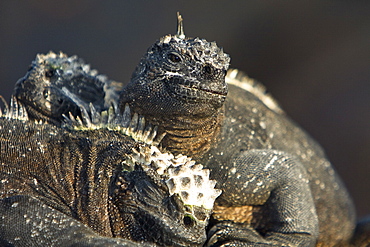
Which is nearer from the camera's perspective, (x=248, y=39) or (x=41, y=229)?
(x=41, y=229)

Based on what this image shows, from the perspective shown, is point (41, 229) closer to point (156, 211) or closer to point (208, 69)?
point (156, 211)

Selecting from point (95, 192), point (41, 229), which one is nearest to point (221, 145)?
point (95, 192)

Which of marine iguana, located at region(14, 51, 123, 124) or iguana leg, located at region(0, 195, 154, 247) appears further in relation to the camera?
marine iguana, located at region(14, 51, 123, 124)

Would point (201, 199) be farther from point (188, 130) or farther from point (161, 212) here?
point (188, 130)

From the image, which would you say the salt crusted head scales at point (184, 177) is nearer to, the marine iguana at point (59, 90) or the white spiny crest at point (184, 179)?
the white spiny crest at point (184, 179)

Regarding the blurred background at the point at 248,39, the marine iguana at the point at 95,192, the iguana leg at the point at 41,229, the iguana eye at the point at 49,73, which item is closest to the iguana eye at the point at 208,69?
the marine iguana at the point at 95,192

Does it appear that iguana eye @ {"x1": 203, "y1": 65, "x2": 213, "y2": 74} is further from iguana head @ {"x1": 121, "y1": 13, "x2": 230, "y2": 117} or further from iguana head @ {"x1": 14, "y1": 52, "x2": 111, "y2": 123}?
iguana head @ {"x1": 14, "y1": 52, "x2": 111, "y2": 123}

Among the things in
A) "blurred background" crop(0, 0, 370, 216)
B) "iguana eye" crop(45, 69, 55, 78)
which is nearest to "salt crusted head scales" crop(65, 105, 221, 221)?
"iguana eye" crop(45, 69, 55, 78)
